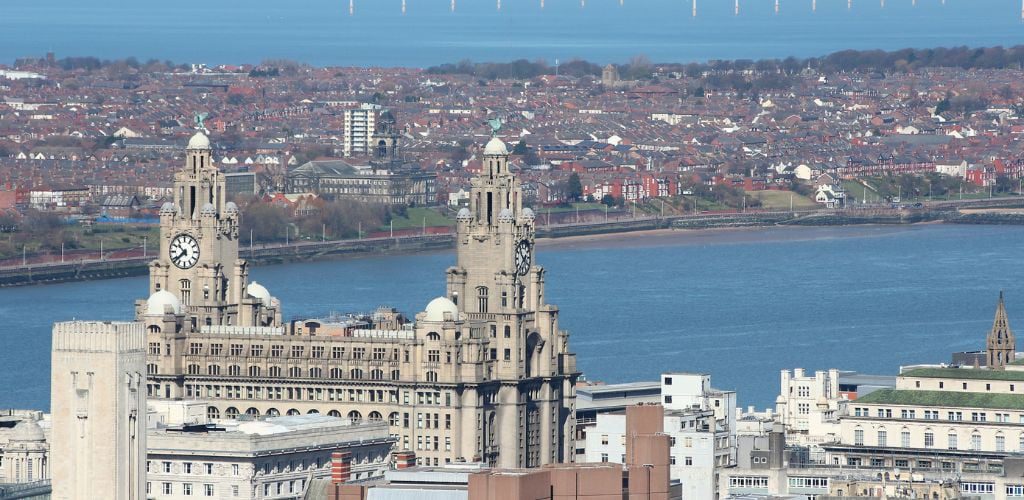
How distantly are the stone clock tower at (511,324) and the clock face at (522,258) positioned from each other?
16 mm

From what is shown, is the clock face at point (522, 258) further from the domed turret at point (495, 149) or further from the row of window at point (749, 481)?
the row of window at point (749, 481)

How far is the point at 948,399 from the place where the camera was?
63.8 metres

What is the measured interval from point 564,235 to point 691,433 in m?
91.8

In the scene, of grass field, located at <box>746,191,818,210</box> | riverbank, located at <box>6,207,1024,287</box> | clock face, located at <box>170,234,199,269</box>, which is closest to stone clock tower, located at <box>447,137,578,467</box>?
clock face, located at <box>170,234,199,269</box>

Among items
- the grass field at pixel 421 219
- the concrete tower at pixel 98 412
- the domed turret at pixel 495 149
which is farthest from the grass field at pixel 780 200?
the concrete tower at pixel 98 412

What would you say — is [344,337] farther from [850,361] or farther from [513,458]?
[850,361]

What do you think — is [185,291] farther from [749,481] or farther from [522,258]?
[749,481]

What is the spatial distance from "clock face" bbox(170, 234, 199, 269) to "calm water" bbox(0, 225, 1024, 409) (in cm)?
802

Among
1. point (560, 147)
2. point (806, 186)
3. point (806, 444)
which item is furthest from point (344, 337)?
point (560, 147)

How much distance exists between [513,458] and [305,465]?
8.12m

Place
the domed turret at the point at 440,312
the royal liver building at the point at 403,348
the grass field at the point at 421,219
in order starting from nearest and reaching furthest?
1. the royal liver building at the point at 403,348
2. the domed turret at the point at 440,312
3. the grass field at the point at 421,219

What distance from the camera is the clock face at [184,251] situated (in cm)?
6888

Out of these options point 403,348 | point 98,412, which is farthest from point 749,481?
point 98,412

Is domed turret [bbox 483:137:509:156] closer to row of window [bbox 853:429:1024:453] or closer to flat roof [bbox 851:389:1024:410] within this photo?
flat roof [bbox 851:389:1024:410]
